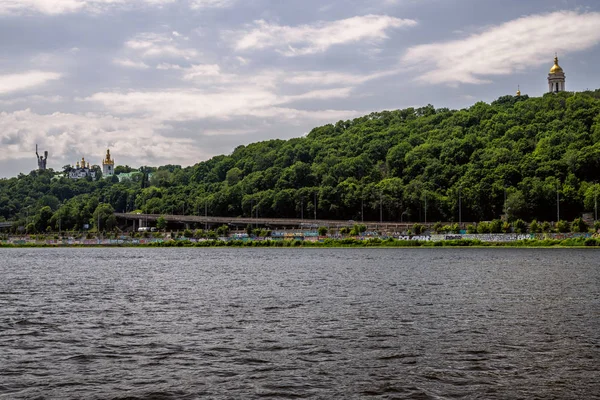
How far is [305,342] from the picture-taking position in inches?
1059

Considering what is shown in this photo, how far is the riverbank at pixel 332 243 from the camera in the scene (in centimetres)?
12269

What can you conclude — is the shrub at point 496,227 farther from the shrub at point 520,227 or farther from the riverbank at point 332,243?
the riverbank at point 332,243

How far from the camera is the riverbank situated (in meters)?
123

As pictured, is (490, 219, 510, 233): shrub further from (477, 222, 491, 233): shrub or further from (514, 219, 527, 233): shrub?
(514, 219, 527, 233): shrub

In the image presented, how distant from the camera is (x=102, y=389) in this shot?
1991cm

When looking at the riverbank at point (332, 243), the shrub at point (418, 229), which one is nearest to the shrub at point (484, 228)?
the riverbank at point (332, 243)

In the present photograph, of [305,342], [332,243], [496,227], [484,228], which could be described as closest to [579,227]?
[496,227]

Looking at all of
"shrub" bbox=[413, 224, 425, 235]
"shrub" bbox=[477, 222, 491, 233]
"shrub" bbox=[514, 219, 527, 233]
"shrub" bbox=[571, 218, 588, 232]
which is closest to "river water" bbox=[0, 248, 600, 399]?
"shrub" bbox=[571, 218, 588, 232]

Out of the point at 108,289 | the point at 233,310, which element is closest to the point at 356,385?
the point at 233,310

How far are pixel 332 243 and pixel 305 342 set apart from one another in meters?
123

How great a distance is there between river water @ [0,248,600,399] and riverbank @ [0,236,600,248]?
251 feet

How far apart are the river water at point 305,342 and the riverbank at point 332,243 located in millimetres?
76654

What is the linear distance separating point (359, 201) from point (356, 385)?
17645cm

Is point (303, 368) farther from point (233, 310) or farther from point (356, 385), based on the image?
point (233, 310)
